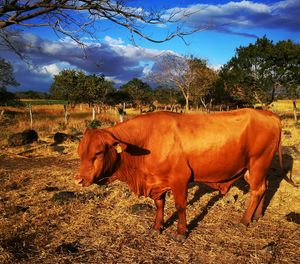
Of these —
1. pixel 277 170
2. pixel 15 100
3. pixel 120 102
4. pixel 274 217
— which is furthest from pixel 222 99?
pixel 274 217

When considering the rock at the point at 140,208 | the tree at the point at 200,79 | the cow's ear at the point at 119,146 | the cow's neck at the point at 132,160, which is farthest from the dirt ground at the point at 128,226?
the tree at the point at 200,79

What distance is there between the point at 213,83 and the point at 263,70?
13929 mm

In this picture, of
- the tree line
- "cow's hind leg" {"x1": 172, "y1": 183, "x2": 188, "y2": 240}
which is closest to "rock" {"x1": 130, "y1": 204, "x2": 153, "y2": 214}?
"cow's hind leg" {"x1": 172, "y1": 183, "x2": 188, "y2": 240}

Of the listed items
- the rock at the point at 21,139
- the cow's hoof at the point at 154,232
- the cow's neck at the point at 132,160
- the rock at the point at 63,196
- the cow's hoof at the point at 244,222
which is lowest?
the cow's hoof at the point at 154,232

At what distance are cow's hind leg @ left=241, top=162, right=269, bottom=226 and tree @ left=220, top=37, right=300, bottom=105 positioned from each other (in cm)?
2859

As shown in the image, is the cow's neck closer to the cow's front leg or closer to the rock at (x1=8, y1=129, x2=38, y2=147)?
the cow's front leg

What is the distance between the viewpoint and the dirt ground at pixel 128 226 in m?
4.78

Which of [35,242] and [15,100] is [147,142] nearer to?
[35,242]

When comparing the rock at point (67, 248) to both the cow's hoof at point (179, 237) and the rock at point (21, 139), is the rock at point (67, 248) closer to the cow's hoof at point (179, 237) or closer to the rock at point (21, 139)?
the cow's hoof at point (179, 237)

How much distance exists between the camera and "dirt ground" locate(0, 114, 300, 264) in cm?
478

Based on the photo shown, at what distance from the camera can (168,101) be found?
207ft

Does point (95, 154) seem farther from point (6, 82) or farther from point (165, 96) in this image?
point (165, 96)

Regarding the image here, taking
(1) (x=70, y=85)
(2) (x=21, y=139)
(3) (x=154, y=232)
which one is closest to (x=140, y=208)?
(3) (x=154, y=232)

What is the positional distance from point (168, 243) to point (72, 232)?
1539 mm
